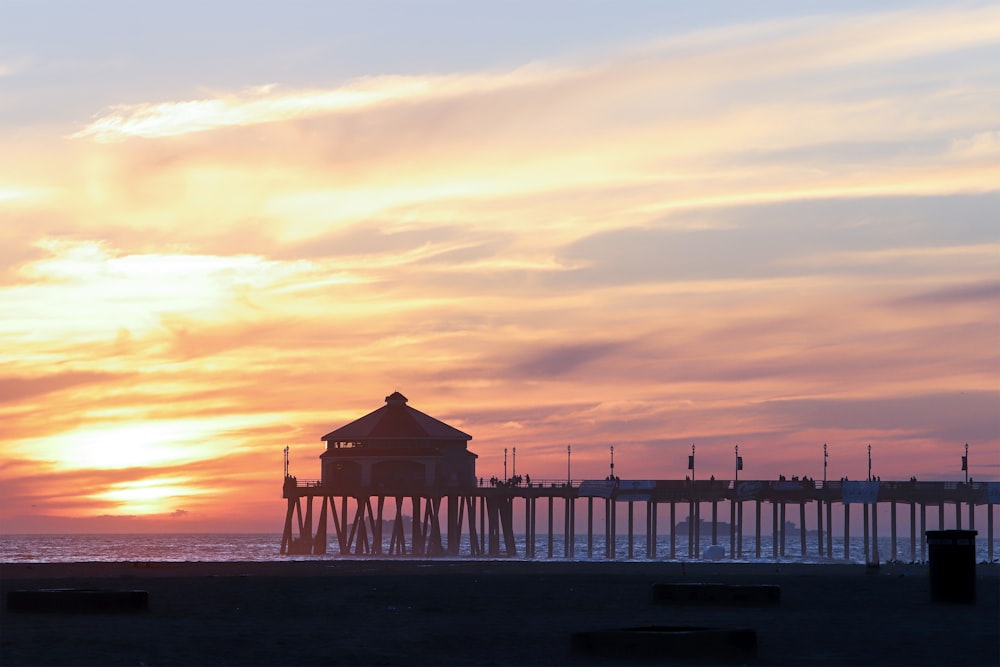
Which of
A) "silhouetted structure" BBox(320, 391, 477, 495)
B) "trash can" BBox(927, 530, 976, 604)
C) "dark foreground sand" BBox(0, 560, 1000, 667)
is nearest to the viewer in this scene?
"dark foreground sand" BBox(0, 560, 1000, 667)

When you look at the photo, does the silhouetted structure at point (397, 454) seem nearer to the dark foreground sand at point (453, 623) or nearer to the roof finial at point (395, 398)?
the roof finial at point (395, 398)

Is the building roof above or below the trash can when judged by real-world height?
above

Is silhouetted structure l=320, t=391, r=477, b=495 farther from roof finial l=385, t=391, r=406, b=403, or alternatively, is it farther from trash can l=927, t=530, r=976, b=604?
trash can l=927, t=530, r=976, b=604

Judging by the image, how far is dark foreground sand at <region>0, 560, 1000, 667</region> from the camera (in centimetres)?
1892

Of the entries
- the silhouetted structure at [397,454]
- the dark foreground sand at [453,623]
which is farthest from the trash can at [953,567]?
the silhouetted structure at [397,454]

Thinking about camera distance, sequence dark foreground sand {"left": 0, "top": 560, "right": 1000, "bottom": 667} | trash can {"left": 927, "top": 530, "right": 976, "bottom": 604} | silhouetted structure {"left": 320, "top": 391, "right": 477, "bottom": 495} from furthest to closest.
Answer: silhouetted structure {"left": 320, "top": 391, "right": 477, "bottom": 495}, trash can {"left": 927, "top": 530, "right": 976, "bottom": 604}, dark foreground sand {"left": 0, "top": 560, "right": 1000, "bottom": 667}

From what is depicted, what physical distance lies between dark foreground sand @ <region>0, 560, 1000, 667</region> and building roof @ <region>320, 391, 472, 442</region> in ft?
238

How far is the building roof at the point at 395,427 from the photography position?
113 m

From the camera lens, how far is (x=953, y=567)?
95.1ft

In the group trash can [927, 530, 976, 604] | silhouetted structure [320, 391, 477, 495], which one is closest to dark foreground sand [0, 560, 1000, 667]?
trash can [927, 530, 976, 604]

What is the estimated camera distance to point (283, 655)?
1916 cm

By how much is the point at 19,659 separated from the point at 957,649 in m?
11.5

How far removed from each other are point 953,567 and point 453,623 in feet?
33.4

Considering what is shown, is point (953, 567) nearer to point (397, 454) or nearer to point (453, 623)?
point (453, 623)
